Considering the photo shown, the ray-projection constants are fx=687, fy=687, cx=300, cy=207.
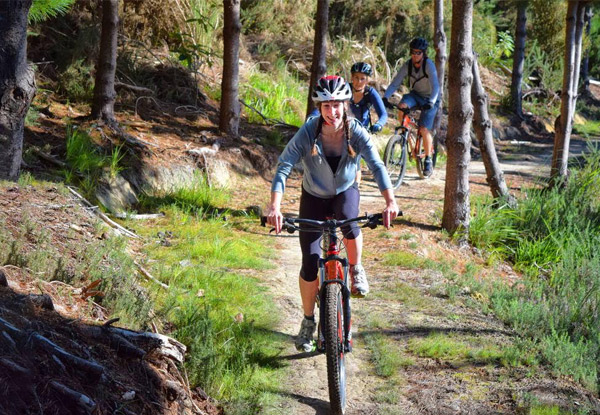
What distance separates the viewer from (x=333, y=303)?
14.6 ft

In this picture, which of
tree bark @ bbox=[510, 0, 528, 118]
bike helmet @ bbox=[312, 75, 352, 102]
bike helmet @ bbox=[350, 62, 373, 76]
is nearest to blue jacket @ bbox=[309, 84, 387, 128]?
bike helmet @ bbox=[350, 62, 373, 76]

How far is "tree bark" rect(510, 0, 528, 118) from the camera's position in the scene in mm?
23136

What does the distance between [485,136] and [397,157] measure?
169 cm

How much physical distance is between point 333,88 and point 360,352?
2.19 metres

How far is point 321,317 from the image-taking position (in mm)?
4504

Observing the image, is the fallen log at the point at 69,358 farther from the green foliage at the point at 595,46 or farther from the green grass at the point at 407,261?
the green foliage at the point at 595,46

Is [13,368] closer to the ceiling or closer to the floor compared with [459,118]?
closer to the floor

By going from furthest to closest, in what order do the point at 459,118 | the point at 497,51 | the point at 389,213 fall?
the point at 497,51, the point at 459,118, the point at 389,213

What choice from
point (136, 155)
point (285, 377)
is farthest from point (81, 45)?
point (285, 377)

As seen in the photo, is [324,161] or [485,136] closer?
[324,161]

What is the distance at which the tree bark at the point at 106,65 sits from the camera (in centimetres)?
932

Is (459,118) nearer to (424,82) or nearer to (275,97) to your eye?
(424,82)

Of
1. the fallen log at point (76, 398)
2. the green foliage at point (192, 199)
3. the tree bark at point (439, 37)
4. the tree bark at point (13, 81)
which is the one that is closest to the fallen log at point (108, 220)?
the tree bark at point (13, 81)

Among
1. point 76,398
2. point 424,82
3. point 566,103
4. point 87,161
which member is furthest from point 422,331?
point 566,103
